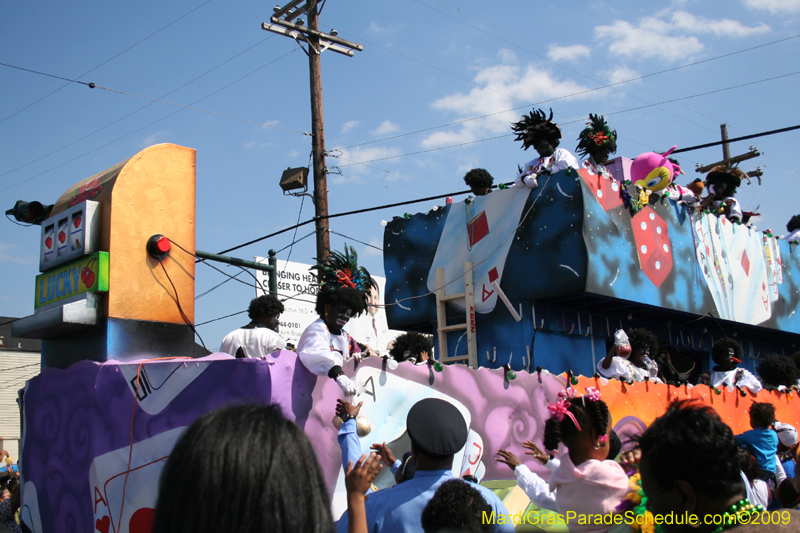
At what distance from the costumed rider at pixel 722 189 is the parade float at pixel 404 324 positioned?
0.45 metres

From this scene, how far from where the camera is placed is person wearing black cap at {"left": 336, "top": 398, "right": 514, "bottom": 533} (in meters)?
3.11

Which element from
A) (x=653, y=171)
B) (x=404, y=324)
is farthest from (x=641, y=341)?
(x=404, y=324)

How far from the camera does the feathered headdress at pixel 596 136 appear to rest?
10.3 m

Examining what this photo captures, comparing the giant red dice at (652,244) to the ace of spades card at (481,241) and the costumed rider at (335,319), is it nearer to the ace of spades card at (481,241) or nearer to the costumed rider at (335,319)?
the ace of spades card at (481,241)

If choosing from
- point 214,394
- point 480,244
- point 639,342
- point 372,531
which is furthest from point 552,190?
point 372,531

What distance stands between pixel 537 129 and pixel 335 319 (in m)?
5.47

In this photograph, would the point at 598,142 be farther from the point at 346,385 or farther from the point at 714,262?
the point at 346,385

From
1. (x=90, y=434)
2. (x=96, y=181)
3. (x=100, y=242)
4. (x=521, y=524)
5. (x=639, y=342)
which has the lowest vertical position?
(x=521, y=524)

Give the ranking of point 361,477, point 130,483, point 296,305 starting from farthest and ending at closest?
1. point 296,305
2. point 130,483
3. point 361,477

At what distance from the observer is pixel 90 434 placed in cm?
626

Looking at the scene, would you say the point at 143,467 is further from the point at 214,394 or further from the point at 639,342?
the point at 639,342

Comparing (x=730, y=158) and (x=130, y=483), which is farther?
(x=730, y=158)

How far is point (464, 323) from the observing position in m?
11.0

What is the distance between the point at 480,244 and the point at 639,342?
10.1 ft
